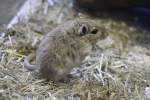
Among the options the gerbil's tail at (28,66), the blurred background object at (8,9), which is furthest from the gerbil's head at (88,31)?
the blurred background object at (8,9)

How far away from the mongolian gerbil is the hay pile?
142mm

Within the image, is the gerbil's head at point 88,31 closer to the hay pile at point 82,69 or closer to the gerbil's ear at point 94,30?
the gerbil's ear at point 94,30

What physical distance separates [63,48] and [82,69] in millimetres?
599

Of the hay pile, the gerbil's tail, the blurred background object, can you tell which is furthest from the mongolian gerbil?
the blurred background object

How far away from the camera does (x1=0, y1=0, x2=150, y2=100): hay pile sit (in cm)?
407

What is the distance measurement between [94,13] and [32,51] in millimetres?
2323

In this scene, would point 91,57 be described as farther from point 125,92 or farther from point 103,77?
point 125,92

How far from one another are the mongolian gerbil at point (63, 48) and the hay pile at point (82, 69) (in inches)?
5.6

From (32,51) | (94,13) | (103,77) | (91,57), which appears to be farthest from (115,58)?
(94,13)

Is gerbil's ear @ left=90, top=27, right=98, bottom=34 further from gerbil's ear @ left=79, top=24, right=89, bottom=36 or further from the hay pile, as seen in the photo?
the hay pile

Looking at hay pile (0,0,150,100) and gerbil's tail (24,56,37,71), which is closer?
hay pile (0,0,150,100)

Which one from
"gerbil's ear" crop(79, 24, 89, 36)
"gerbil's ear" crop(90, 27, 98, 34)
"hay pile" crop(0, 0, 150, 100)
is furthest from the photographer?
"gerbil's ear" crop(90, 27, 98, 34)

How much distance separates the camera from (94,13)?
23.2ft

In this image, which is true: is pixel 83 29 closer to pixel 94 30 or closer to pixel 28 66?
pixel 94 30
